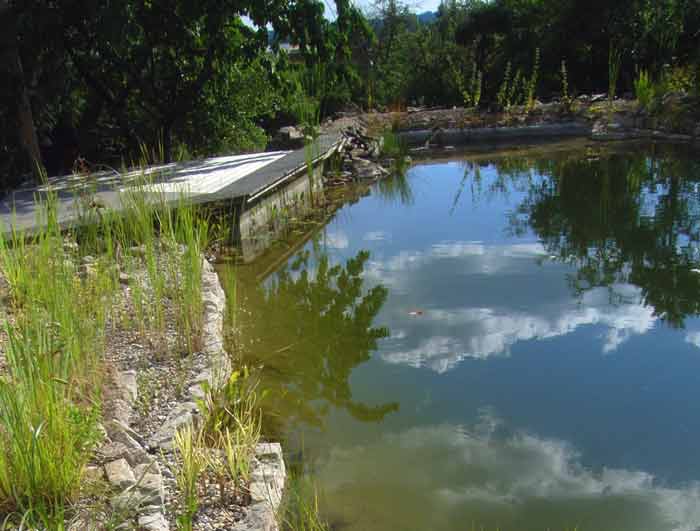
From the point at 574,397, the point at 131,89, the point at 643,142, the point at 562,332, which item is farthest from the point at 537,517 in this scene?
the point at 643,142

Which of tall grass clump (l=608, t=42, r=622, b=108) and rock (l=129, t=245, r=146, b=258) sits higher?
tall grass clump (l=608, t=42, r=622, b=108)

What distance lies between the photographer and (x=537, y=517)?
199cm

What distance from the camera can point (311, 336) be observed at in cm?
345

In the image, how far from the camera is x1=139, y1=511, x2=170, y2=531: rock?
1663mm

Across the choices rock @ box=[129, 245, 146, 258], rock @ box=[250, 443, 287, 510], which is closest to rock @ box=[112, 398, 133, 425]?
rock @ box=[250, 443, 287, 510]

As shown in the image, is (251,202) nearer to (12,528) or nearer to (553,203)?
(553,203)

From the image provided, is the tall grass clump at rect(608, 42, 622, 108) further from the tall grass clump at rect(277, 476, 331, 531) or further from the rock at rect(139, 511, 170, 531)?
the rock at rect(139, 511, 170, 531)

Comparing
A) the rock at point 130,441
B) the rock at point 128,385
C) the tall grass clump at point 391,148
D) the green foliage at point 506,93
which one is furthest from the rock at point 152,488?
the green foliage at point 506,93

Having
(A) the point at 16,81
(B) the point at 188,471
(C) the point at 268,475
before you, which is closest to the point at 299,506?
(C) the point at 268,475

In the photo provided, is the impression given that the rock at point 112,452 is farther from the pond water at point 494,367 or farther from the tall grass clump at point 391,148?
the tall grass clump at point 391,148

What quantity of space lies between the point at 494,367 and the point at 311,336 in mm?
1012

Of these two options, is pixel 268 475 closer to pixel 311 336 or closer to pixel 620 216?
pixel 311 336

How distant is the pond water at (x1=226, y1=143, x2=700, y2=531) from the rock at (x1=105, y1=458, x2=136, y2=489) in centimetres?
64

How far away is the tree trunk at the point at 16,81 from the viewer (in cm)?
583
